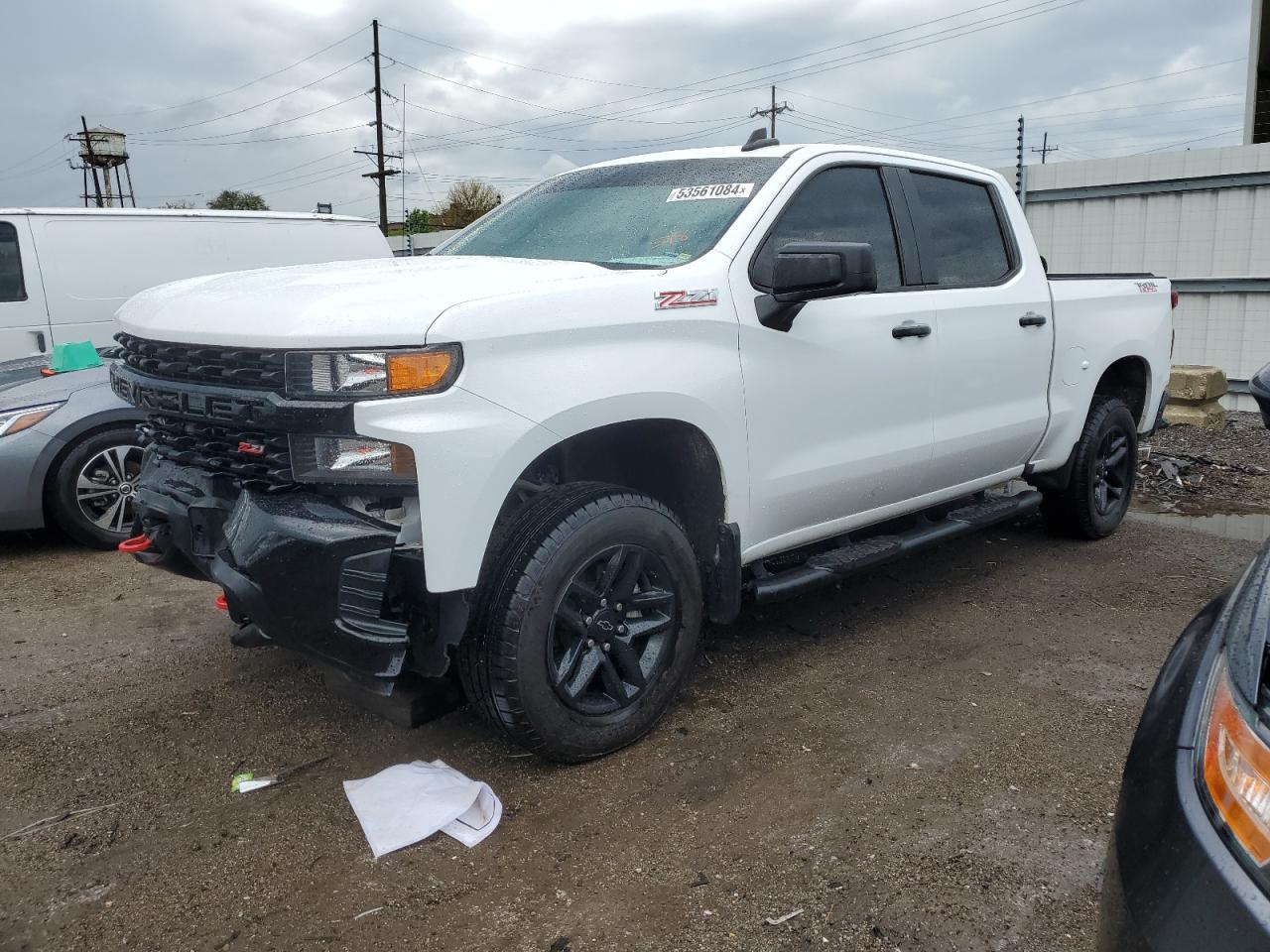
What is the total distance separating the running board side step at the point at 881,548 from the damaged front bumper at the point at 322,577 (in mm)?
1390

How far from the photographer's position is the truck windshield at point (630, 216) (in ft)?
11.7

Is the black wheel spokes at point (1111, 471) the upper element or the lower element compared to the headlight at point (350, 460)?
lower

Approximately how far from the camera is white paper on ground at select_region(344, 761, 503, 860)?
283cm

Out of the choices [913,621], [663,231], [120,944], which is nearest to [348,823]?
[120,944]

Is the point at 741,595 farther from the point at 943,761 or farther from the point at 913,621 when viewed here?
the point at 913,621

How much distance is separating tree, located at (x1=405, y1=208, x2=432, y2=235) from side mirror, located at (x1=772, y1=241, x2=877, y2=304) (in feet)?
118

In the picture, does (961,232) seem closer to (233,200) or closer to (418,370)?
(418,370)

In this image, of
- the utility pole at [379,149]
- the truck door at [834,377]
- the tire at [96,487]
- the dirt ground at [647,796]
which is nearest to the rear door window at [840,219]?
the truck door at [834,377]

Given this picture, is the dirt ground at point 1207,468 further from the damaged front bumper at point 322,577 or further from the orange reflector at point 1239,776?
the orange reflector at point 1239,776

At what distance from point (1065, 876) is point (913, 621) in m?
1.98

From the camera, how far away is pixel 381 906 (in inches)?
99.7

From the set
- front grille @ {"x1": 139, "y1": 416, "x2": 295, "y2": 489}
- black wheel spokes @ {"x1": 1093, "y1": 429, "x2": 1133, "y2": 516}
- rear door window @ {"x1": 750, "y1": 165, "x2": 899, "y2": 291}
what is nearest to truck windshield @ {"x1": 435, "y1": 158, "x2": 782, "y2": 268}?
rear door window @ {"x1": 750, "y1": 165, "x2": 899, "y2": 291}

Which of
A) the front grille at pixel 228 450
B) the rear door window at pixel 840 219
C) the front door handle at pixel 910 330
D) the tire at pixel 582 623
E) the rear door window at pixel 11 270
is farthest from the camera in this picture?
the rear door window at pixel 11 270

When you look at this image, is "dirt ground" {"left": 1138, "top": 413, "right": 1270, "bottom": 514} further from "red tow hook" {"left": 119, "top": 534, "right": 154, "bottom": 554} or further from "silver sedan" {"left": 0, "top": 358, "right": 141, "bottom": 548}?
"silver sedan" {"left": 0, "top": 358, "right": 141, "bottom": 548}
